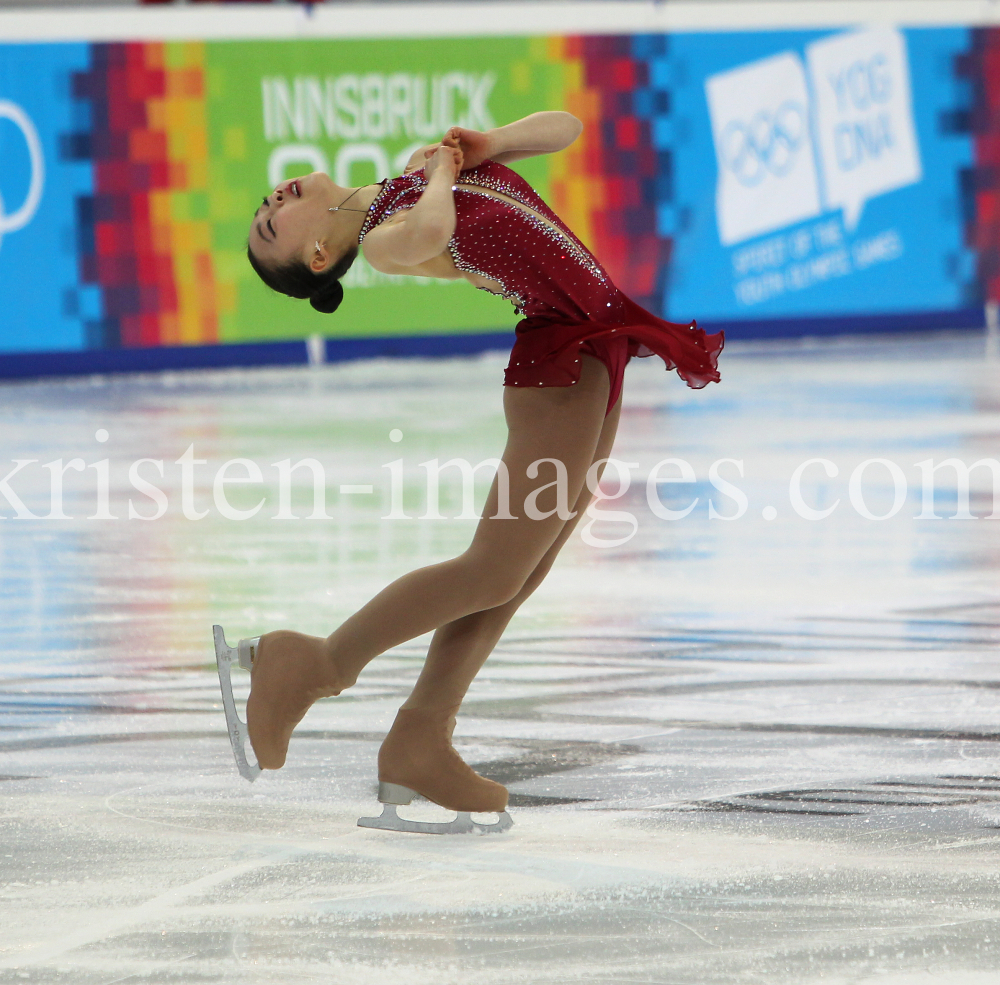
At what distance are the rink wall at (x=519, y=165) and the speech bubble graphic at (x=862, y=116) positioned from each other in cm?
2

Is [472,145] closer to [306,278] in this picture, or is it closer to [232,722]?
[306,278]

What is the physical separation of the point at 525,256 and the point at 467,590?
51 cm

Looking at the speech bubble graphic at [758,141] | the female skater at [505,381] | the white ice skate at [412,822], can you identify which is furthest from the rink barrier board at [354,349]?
the white ice skate at [412,822]

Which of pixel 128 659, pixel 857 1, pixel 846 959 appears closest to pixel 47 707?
pixel 128 659

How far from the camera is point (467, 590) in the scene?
2.43m

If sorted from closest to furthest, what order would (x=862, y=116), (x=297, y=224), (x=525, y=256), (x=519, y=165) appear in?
(x=525, y=256)
(x=297, y=224)
(x=519, y=165)
(x=862, y=116)

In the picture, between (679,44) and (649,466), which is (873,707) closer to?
(649,466)

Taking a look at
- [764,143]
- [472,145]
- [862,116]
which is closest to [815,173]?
[764,143]

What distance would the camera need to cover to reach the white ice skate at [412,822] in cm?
253

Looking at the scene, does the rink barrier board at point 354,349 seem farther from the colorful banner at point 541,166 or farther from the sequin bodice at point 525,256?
the sequin bodice at point 525,256

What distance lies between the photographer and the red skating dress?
7.91ft

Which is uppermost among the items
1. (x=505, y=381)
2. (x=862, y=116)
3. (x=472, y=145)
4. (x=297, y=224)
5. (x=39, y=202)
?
(x=862, y=116)

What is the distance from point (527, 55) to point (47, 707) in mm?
9016

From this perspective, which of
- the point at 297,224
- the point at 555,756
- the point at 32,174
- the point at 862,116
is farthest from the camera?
the point at 862,116
